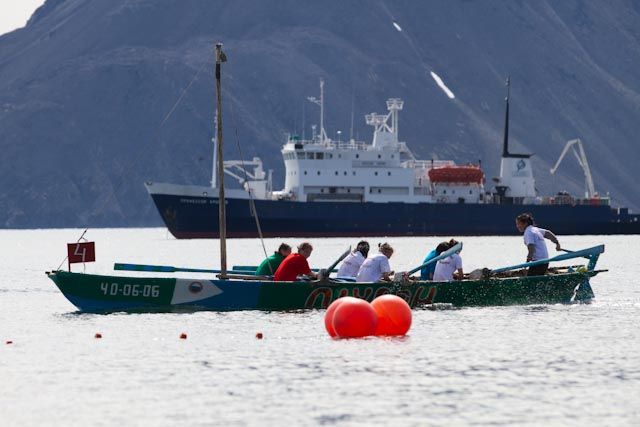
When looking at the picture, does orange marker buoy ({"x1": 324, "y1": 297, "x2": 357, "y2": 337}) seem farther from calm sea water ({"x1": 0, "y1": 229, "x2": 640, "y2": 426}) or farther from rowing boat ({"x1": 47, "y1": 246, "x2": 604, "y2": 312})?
rowing boat ({"x1": 47, "y1": 246, "x2": 604, "y2": 312})

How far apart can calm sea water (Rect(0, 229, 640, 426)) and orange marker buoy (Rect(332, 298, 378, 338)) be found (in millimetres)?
351

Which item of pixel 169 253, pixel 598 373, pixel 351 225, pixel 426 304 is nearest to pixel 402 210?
pixel 351 225

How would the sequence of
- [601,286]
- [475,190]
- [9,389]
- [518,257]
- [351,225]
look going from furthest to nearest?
[475,190] → [351,225] → [518,257] → [601,286] → [9,389]

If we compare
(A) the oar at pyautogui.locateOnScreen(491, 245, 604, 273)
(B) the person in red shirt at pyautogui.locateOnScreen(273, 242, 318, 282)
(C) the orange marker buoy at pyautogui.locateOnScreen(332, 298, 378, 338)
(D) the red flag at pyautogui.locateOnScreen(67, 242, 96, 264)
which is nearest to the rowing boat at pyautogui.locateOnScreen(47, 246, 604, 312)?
(B) the person in red shirt at pyautogui.locateOnScreen(273, 242, 318, 282)

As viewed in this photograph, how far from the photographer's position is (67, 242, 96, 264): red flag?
1187 inches

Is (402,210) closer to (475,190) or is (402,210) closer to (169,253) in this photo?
(475,190)

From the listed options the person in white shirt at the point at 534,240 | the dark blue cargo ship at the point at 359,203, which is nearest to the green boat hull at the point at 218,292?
the person in white shirt at the point at 534,240

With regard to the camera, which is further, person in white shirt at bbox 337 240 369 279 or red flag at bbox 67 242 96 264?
person in white shirt at bbox 337 240 369 279

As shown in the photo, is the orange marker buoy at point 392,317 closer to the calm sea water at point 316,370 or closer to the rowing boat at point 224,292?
the calm sea water at point 316,370

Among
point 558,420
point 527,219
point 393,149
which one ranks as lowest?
point 558,420

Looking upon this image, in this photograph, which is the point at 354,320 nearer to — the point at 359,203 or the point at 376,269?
the point at 376,269

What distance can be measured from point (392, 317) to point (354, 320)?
3.93 feet

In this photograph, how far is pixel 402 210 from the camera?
11106 cm

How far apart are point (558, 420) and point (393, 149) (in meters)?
95.5
